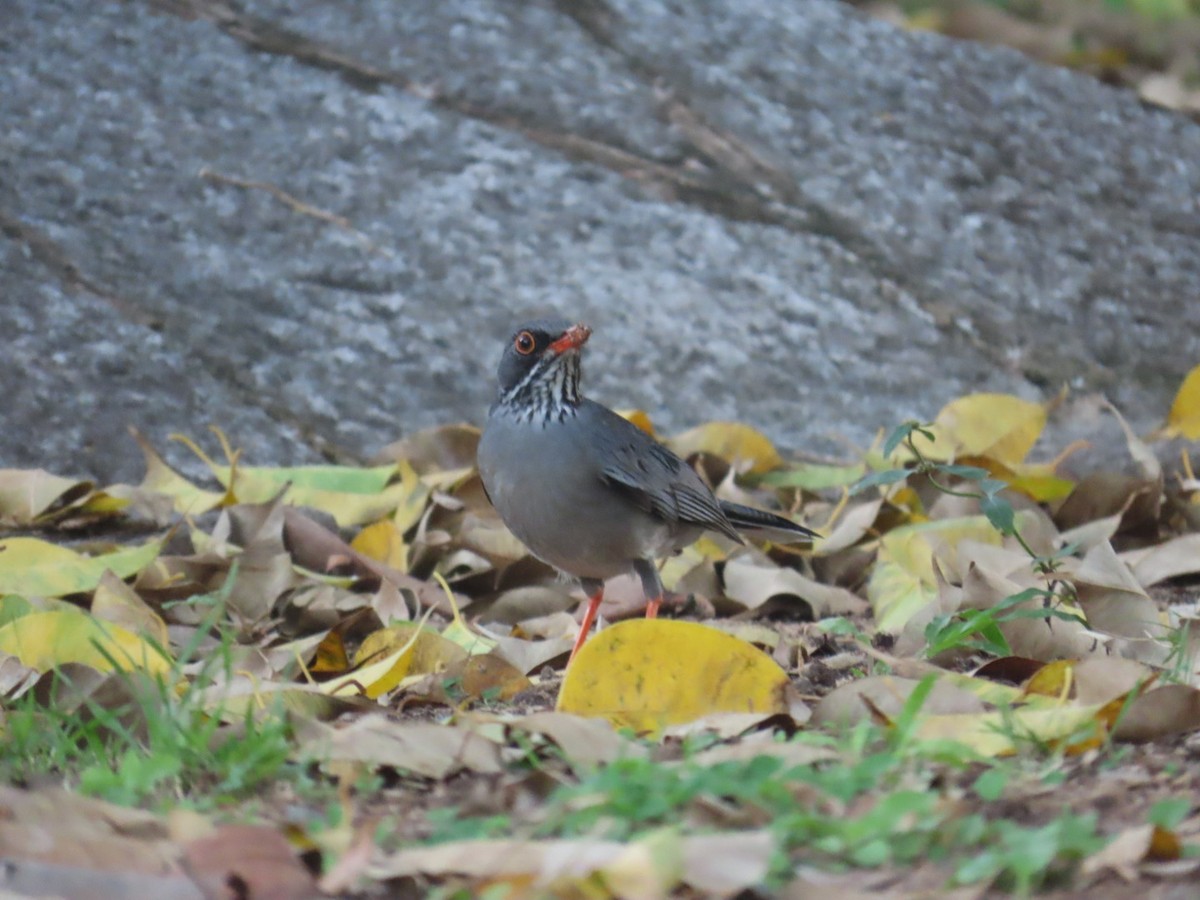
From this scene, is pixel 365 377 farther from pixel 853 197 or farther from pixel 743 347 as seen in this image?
pixel 853 197

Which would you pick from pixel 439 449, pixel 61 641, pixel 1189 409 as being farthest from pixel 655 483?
pixel 1189 409

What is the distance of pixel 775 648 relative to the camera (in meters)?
4.32

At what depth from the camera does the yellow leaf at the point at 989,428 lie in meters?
5.77

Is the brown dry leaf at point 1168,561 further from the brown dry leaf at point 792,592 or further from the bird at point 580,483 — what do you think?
the bird at point 580,483

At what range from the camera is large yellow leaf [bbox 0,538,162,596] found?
476 centimetres

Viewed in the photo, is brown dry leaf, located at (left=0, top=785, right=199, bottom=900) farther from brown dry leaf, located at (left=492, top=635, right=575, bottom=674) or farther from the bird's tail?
the bird's tail

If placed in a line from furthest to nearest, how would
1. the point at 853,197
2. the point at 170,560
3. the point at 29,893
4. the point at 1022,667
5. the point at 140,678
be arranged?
the point at 853,197 → the point at 170,560 → the point at 1022,667 → the point at 140,678 → the point at 29,893

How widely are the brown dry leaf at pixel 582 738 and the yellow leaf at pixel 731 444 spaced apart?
10.5ft

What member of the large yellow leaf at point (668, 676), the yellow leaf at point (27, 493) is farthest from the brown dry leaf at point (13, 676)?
the yellow leaf at point (27, 493)

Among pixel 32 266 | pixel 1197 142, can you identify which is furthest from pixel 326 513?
pixel 1197 142

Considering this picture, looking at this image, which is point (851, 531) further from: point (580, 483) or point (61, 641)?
point (61, 641)

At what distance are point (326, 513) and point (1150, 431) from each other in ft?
11.1

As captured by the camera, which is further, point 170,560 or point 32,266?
point 32,266

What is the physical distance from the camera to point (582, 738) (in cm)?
295
